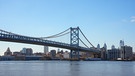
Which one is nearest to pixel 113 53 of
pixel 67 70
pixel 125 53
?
pixel 125 53

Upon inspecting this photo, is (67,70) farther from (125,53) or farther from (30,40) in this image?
(125,53)

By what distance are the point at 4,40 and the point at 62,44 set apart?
2227cm

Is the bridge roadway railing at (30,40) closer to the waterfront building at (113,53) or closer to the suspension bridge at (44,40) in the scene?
the suspension bridge at (44,40)

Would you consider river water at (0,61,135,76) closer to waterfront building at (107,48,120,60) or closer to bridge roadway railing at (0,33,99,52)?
bridge roadway railing at (0,33,99,52)

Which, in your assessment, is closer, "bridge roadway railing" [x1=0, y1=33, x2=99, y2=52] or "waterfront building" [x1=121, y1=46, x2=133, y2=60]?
"bridge roadway railing" [x1=0, y1=33, x2=99, y2=52]

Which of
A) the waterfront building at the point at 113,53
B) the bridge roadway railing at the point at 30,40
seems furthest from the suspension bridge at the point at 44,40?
the waterfront building at the point at 113,53

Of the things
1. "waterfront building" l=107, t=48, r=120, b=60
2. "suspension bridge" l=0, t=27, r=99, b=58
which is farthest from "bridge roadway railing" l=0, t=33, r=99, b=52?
"waterfront building" l=107, t=48, r=120, b=60

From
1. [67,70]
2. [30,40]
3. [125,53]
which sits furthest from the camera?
[125,53]

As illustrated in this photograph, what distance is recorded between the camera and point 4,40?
2272 inches

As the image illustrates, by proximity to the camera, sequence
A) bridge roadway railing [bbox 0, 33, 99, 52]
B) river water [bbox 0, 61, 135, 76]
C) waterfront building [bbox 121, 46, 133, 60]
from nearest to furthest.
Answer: river water [bbox 0, 61, 135, 76] < bridge roadway railing [bbox 0, 33, 99, 52] < waterfront building [bbox 121, 46, 133, 60]

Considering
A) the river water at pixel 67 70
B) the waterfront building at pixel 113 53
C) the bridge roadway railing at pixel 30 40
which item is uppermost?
the bridge roadway railing at pixel 30 40

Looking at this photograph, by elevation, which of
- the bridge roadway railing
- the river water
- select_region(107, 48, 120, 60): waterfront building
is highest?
the bridge roadway railing

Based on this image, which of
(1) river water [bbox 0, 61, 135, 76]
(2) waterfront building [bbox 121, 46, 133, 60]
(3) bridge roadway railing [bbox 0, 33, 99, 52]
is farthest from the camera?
(2) waterfront building [bbox 121, 46, 133, 60]

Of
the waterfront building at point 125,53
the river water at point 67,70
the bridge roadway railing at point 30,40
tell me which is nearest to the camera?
the river water at point 67,70
